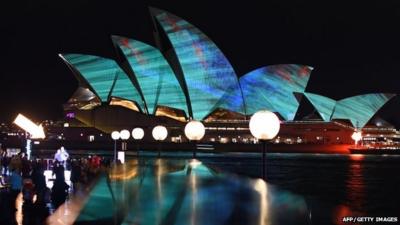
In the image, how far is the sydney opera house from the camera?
184 feet

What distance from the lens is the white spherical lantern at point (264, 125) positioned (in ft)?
26.3

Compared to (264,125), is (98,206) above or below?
below

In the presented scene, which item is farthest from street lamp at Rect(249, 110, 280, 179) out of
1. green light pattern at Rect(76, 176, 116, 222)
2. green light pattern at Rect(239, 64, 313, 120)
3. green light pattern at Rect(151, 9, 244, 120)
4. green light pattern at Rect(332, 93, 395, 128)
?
green light pattern at Rect(332, 93, 395, 128)

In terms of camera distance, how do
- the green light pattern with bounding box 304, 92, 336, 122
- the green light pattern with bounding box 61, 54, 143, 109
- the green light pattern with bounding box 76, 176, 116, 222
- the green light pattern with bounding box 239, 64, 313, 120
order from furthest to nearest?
the green light pattern with bounding box 304, 92, 336, 122, the green light pattern with bounding box 239, 64, 313, 120, the green light pattern with bounding box 61, 54, 143, 109, the green light pattern with bounding box 76, 176, 116, 222

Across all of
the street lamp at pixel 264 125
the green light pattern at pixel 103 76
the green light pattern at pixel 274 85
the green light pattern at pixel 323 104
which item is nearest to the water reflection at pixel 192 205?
the street lamp at pixel 264 125

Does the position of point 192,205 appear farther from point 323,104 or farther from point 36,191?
point 323,104

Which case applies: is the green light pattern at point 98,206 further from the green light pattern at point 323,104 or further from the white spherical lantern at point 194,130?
the green light pattern at point 323,104

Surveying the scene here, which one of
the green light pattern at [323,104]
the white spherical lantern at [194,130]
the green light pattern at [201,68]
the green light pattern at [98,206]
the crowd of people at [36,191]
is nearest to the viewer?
the green light pattern at [98,206]

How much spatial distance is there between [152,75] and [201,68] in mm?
7520

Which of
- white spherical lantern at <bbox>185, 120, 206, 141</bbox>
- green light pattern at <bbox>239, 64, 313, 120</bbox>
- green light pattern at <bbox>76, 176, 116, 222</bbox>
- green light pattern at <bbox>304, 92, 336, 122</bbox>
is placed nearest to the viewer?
green light pattern at <bbox>76, 176, 116, 222</bbox>

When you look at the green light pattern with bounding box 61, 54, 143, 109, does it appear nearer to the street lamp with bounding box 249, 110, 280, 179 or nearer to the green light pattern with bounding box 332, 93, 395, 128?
the green light pattern with bounding box 332, 93, 395, 128

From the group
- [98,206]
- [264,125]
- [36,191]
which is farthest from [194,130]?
[264,125]

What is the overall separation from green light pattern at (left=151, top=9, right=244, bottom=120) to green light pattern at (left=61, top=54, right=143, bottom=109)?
874 cm

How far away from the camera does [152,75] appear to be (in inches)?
2425
